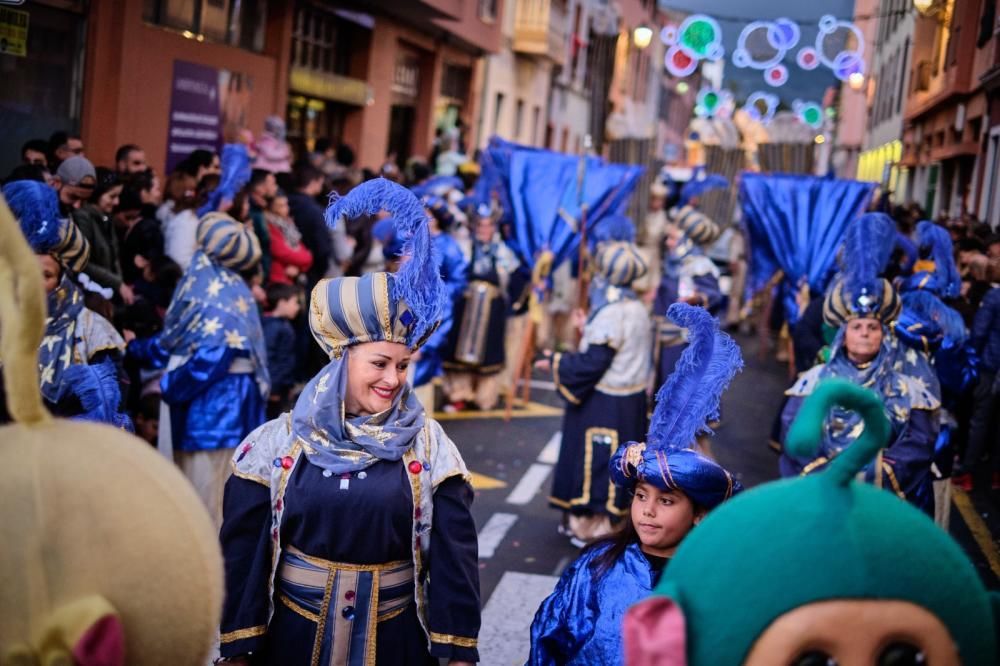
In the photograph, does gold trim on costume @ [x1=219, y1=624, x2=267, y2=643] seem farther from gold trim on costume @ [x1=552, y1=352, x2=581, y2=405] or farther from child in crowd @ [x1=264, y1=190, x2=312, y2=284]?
child in crowd @ [x1=264, y1=190, x2=312, y2=284]

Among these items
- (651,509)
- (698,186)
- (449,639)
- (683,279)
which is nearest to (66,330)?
(449,639)

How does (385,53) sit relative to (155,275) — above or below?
above

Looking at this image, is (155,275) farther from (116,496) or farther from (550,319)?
(550,319)

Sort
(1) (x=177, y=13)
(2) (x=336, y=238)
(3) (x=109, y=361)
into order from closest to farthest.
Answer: (3) (x=109, y=361) → (2) (x=336, y=238) → (1) (x=177, y=13)

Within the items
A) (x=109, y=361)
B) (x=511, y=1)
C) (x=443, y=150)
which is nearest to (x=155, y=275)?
(x=109, y=361)

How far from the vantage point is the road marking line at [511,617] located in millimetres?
6074

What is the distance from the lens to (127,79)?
13086mm

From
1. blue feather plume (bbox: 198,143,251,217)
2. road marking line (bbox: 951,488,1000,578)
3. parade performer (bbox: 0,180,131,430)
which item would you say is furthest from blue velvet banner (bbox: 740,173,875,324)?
parade performer (bbox: 0,180,131,430)

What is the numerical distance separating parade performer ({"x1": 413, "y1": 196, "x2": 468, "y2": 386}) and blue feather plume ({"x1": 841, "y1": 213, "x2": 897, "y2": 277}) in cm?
492

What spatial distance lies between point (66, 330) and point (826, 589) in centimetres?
381

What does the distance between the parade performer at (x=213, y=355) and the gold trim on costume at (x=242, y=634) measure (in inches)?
121

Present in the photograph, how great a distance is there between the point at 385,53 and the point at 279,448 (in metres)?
18.9

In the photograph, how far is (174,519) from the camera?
6.95ft

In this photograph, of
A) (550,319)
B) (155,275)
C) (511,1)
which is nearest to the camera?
(155,275)
